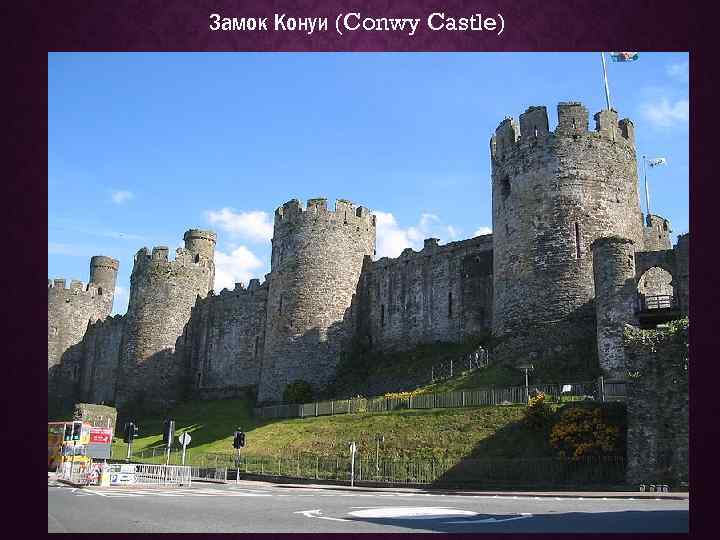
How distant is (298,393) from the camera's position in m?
40.8

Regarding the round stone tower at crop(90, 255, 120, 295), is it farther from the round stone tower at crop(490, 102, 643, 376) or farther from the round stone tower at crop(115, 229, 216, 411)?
the round stone tower at crop(490, 102, 643, 376)

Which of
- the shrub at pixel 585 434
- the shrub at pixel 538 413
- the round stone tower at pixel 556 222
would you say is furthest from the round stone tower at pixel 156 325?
the shrub at pixel 585 434

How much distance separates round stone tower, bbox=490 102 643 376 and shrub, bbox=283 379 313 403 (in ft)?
35.8

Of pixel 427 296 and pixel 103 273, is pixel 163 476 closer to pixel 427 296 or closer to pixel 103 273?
pixel 427 296

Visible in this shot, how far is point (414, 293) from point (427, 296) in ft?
3.15

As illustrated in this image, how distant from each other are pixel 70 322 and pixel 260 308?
74.8ft

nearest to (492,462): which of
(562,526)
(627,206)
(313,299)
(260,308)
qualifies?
(562,526)

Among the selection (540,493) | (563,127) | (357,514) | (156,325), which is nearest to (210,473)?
(540,493)

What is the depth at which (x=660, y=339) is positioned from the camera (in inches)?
821

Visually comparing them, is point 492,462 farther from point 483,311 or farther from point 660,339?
point 483,311

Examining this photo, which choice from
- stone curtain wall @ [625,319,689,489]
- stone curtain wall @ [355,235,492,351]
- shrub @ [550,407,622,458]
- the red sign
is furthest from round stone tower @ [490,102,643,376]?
the red sign

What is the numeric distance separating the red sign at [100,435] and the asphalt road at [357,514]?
56.2 feet

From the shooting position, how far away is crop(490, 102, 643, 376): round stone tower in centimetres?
3225
